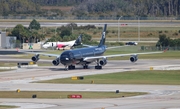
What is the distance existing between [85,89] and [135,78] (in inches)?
558

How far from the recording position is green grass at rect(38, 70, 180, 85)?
239 ft

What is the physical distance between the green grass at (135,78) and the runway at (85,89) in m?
3.32

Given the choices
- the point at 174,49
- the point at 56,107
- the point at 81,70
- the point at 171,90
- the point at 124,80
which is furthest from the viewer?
the point at 174,49

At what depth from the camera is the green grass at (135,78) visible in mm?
72938


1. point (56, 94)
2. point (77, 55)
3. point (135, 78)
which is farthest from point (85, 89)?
point (77, 55)

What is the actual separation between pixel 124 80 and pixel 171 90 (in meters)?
12.1

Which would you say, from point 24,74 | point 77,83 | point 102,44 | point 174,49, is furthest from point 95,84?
point 174,49

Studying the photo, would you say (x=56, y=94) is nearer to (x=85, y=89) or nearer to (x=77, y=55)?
(x=85, y=89)

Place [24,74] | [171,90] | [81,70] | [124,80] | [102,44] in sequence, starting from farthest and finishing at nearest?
[102,44]
[81,70]
[24,74]
[124,80]
[171,90]

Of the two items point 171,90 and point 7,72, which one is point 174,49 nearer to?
point 7,72

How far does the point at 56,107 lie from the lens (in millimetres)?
51656

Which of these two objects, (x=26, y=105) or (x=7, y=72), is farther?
(x=7, y=72)

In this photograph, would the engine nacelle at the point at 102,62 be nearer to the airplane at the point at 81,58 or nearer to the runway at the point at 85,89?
the airplane at the point at 81,58

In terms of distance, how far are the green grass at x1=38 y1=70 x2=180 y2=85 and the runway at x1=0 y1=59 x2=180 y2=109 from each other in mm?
3323
